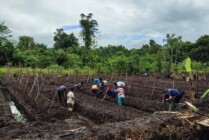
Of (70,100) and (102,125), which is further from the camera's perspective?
(70,100)

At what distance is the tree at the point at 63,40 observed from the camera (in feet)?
201

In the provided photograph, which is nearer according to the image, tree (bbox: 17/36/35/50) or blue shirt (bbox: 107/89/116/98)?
blue shirt (bbox: 107/89/116/98)

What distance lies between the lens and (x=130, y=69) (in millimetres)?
42969

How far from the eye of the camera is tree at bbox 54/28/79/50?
201 feet

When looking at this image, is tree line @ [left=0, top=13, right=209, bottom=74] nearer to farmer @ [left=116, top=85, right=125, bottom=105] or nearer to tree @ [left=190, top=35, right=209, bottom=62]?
tree @ [left=190, top=35, right=209, bottom=62]

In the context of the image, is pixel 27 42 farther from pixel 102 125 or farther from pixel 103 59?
pixel 102 125

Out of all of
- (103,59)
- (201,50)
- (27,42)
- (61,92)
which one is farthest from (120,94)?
(27,42)

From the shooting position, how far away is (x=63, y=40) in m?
61.3

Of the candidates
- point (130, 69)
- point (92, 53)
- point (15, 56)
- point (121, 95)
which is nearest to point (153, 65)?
point (130, 69)

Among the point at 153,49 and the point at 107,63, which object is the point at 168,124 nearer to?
the point at 107,63

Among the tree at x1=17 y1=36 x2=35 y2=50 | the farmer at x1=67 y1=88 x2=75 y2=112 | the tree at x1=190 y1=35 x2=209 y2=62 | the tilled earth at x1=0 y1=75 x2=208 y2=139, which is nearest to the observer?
the tilled earth at x1=0 y1=75 x2=208 y2=139

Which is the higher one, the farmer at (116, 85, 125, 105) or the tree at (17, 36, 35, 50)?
the tree at (17, 36, 35, 50)

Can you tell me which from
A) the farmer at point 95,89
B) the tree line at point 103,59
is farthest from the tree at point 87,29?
the farmer at point 95,89

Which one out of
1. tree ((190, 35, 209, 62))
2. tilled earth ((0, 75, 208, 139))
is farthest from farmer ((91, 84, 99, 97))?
tree ((190, 35, 209, 62))
